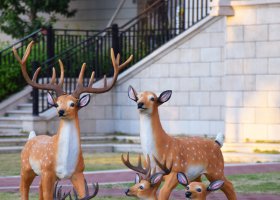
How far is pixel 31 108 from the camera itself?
25266 millimetres

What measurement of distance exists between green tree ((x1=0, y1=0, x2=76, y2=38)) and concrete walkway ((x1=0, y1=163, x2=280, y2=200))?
1148cm

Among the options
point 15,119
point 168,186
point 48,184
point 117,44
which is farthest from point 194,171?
point 117,44

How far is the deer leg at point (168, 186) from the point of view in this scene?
1194 cm

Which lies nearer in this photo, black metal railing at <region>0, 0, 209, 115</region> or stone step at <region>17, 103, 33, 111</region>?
black metal railing at <region>0, 0, 209, 115</region>

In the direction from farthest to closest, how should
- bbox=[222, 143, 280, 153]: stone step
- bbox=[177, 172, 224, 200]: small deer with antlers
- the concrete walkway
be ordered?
bbox=[222, 143, 280, 153]: stone step
the concrete walkway
bbox=[177, 172, 224, 200]: small deer with antlers

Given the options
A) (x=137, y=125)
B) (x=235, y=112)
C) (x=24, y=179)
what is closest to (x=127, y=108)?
(x=137, y=125)

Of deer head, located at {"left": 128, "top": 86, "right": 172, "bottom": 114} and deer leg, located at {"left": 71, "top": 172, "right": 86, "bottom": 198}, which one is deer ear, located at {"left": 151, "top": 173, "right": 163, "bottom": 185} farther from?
deer head, located at {"left": 128, "top": 86, "right": 172, "bottom": 114}

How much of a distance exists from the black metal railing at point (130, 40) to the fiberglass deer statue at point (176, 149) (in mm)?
11777

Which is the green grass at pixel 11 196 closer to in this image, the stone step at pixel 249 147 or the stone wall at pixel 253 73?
the stone step at pixel 249 147

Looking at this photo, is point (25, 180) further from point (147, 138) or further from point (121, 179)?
point (121, 179)

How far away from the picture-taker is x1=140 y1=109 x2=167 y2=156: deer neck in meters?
12.4

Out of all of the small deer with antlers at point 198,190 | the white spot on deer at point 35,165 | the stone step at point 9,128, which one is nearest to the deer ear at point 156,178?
the small deer with antlers at point 198,190

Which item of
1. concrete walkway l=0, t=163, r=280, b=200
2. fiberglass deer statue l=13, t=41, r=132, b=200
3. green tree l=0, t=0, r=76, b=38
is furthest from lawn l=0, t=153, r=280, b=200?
green tree l=0, t=0, r=76, b=38

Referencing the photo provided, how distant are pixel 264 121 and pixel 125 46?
20.0 feet
